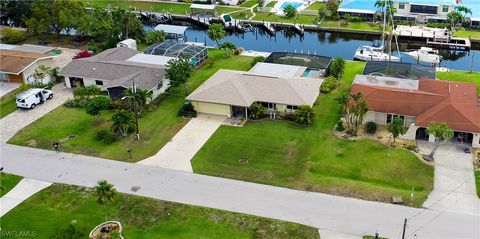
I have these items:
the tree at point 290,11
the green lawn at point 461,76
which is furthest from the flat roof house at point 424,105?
the tree at point 290,11

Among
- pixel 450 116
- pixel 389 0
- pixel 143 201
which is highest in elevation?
pixel 389 0

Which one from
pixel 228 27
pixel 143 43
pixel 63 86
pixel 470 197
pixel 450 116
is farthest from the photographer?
pixel 228 27

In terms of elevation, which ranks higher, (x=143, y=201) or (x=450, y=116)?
(x=450, y=116)

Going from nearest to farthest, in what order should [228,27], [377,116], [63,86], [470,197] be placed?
1. [470,197]
2. [377,116]
3. [63,86]
4. [228,27]

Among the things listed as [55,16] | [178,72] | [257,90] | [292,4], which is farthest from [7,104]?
[292,4]

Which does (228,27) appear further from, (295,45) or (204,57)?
(204,57)

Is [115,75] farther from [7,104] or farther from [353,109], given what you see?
[353,109]

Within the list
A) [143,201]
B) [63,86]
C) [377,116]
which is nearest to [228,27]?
[63,86]
